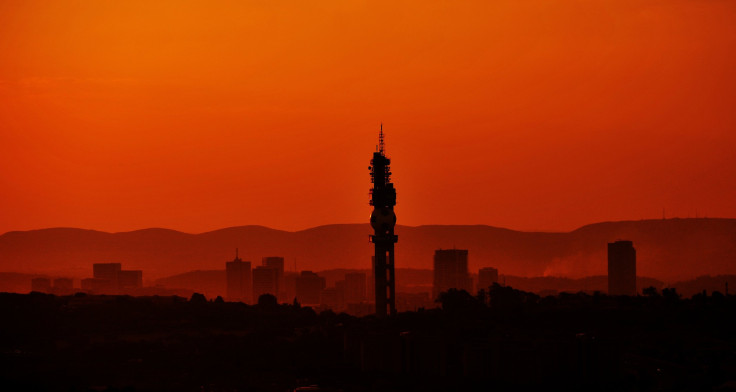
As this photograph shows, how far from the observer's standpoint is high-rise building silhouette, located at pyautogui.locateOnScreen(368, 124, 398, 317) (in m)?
174

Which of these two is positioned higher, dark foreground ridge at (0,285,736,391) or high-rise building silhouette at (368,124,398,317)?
high-rise building silhouette at (368,124,398,317)

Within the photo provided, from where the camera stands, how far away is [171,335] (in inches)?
6658

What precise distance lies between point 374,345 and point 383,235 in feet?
119

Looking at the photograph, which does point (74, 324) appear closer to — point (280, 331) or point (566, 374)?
point (280, 331)

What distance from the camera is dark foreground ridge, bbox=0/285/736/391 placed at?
414 ft

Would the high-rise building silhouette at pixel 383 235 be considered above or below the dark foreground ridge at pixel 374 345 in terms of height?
above

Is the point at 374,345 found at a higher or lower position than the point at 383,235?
lower

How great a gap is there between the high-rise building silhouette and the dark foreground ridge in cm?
296

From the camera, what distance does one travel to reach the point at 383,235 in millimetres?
173750

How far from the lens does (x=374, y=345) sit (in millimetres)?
138875

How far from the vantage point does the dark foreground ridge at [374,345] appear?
4963 inches

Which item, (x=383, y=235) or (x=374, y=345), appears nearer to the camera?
(x=374, y=345)

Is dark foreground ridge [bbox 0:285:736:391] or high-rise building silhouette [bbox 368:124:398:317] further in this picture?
high-rise building silhouette [bbox 368:124:398:317]

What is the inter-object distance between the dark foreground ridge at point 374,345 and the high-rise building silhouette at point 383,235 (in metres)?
2.96
